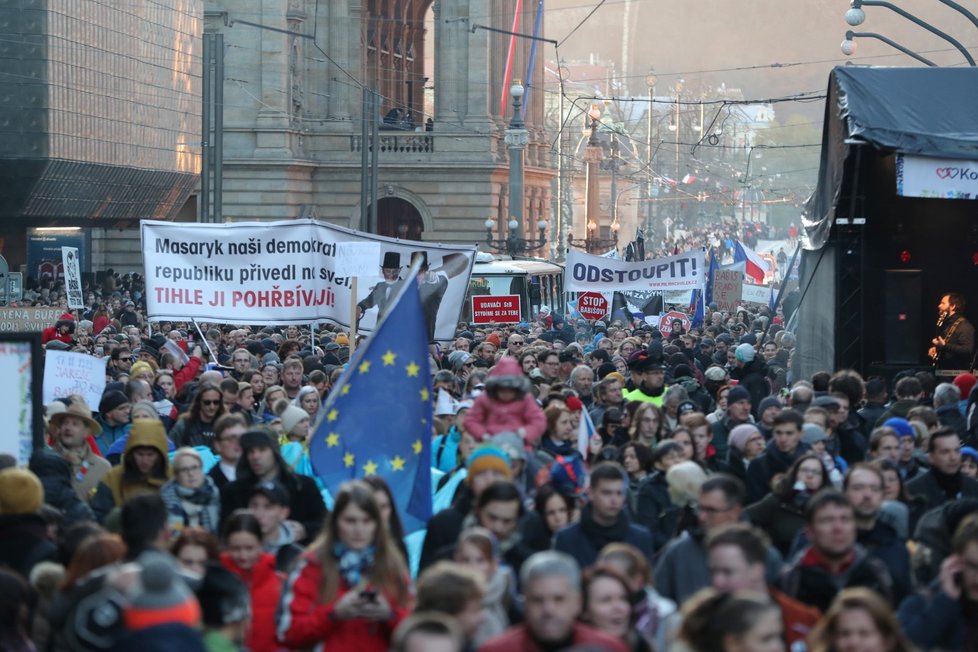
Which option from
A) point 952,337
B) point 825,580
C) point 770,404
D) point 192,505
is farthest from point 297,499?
point 952,337

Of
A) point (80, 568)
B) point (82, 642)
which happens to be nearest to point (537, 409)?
point (80, 568)

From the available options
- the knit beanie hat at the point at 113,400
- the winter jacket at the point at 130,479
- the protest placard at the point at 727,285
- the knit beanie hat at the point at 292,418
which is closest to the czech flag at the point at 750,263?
the protest placard at the point at 727,285

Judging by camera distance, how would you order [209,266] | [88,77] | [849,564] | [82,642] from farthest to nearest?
[88,77], [209,266], [849,564], [82,642]

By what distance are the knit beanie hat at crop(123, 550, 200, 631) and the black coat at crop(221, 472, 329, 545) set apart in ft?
11.2

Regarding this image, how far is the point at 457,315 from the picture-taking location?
59.4 ft

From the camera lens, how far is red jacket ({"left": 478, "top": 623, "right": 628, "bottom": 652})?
5.88 metres

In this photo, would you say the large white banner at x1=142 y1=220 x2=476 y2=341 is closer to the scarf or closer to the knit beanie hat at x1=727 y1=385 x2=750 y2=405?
the knit beanie hat at x1=727 y1=385 x2=750 y2=405

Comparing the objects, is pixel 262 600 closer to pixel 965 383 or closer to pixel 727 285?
pixel 965 383

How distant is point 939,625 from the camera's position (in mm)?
6754

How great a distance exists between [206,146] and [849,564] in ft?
84.6

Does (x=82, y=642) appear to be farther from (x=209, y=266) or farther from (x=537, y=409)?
(x=209, y=266)

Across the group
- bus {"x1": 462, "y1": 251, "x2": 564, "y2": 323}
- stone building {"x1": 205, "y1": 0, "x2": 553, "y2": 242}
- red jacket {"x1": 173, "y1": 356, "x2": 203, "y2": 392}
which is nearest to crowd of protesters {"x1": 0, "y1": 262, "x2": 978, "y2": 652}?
red jacket {"x1": 173, "y1": 356, "x2": 203, "y2": 392}

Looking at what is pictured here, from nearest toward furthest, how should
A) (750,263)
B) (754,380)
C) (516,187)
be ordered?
(754,380) < (750,263) < (516,187)

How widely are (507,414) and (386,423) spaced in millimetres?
951
